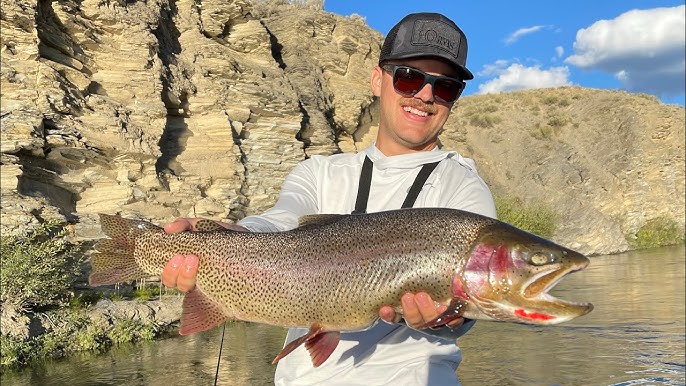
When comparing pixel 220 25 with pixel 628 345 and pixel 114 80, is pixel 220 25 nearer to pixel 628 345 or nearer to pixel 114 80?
pixel 114 80

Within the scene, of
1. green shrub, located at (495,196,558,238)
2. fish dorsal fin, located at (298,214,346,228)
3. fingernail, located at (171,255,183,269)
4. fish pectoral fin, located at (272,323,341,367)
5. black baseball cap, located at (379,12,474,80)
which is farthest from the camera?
green shrub, located at (495,196,558,238)

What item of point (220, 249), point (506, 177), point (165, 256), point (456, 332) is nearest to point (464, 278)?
point (456, 332)

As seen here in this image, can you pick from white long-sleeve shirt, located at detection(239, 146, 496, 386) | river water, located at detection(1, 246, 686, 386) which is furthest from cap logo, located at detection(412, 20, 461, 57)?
river water, located at detection(1, 246, 686, 386)

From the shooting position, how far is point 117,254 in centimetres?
285

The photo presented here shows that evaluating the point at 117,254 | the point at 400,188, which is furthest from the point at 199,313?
the point at 400,188

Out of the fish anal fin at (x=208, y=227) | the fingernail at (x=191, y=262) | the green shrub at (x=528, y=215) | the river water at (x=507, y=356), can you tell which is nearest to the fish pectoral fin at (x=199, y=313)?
the fingernail at (x=191, y=262)

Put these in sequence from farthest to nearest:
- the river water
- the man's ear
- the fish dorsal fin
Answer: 1. the river water
2. the man's ear
3. the fish dorsal fin

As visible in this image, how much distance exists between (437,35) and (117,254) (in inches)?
71.7

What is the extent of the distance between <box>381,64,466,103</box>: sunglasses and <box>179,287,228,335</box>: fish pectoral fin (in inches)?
53.2

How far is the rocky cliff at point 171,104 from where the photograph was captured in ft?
56.3

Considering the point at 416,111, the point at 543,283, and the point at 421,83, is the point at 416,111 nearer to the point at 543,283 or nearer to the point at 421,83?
the point at 421,83

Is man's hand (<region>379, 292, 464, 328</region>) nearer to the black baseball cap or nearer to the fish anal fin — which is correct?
the fish anal fin

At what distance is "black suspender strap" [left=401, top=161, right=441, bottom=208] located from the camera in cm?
275

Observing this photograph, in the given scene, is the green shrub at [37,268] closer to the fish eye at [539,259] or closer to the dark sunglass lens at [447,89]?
the dark sunglass lens at [447,89]
